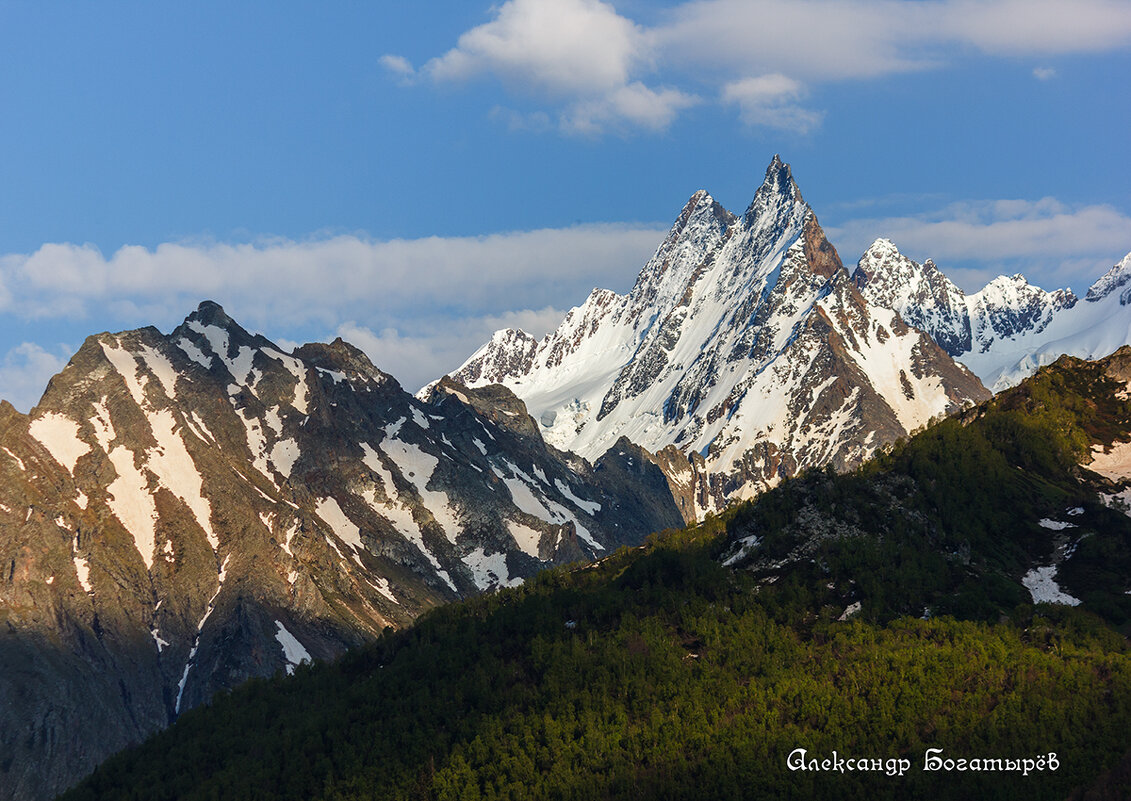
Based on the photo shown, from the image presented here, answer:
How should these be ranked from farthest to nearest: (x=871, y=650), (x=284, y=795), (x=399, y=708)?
(x=399, y=708) → (x=284, y=795) → (x=871, y=650)

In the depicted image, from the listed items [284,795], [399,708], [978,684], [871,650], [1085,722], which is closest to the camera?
[1085,722]

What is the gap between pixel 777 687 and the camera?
159000mm

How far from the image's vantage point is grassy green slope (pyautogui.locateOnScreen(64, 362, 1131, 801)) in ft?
467

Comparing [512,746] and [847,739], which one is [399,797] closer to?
[512,746]

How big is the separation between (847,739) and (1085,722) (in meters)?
25.0

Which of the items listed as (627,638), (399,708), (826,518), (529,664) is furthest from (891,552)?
(399,708)

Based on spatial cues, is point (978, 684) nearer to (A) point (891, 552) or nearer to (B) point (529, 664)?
(A) point (891, 552)

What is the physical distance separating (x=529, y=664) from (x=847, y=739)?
54179 millimetres

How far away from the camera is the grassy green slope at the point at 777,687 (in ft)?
467

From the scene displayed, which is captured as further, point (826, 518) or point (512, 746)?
point (826, 518)

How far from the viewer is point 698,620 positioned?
7096 inches

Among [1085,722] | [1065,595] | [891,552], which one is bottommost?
[1085,722]

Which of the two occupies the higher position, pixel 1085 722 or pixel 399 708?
pixel 399 708

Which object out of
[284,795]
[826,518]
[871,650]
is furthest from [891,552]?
[284,795]
